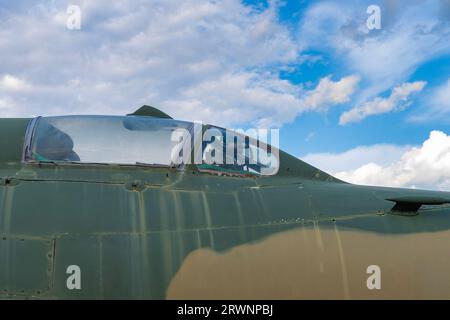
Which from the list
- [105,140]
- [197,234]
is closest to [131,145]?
[105,140]

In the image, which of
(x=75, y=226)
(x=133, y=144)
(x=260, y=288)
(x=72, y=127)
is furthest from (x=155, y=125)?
(x=260, y=288)

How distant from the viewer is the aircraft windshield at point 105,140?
5.27m

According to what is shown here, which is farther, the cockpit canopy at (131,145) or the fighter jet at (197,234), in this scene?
the cockpit canopy at (131,145)

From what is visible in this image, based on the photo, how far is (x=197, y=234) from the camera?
4602mm

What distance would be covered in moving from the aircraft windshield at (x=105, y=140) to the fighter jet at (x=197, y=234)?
3cm

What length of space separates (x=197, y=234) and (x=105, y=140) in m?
1.71

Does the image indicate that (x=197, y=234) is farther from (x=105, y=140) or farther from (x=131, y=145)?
(x=105, y=140)

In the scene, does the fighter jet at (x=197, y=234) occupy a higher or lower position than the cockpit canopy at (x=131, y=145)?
lower

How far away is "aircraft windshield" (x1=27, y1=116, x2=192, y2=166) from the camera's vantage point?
527cm

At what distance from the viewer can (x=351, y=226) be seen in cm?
466

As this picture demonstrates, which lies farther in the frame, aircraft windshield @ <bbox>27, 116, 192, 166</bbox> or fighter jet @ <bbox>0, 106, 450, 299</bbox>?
aircraft windshield @ <bbox>27, 116, 192, 166</bbox>

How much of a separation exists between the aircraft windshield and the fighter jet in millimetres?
33
